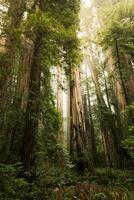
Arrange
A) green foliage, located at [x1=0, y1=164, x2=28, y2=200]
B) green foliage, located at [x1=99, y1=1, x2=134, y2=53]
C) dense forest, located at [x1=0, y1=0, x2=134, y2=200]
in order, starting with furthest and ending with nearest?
Result: green foliage, located at [x1=99, y1=1, x2=134, y2=53] < dense forest, located at [x1=0, y1=0, x2=134, y2=200] < green foliage, located at [x1=0, y1=164, x2=28, y2=200]

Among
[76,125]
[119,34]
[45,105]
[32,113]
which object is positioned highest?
[119,34]

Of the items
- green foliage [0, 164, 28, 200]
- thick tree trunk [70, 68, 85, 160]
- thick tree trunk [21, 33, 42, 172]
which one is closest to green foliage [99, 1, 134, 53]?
thick tree trunk [70, 68, 85, 160]

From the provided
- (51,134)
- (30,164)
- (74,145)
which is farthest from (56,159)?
(30,164)

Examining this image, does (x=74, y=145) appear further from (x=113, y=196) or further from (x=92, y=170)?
(x=113, y=196)

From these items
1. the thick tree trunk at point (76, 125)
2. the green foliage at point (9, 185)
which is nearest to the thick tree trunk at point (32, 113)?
the green foliage at point (9, 185)

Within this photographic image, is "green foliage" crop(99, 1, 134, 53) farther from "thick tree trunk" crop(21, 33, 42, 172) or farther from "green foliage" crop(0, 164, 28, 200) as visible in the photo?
"green foliage" crop(0, 164, 28, 200)

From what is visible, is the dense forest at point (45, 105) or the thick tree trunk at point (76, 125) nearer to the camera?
the dense forest at point (45, 105)

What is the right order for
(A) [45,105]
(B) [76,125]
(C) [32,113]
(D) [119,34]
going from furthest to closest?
(B) [76,125] → (D) [119,34] → (A) [45,105] → (C) [32,113]

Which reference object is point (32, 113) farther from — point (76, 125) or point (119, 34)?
point (119, 34)

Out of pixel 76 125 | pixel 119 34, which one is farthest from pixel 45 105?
pixel 119 34

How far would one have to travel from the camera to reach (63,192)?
19.9ft

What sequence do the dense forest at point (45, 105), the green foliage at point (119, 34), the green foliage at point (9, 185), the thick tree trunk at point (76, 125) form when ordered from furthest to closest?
the thick tree trunk at point (76, 125)
the green foliage at point (119, 34)
the dense forest at point (45, 105)
the green foliage at point (9, 185)

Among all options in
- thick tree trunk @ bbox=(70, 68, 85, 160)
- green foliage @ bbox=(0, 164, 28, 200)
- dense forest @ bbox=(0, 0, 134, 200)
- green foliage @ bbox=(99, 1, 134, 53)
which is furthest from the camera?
thick tree trunk @ bbox=(70, 68, 85, 160)

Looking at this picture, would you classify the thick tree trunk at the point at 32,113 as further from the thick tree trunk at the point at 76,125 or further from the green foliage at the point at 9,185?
the thick tree trunk at the point at 76,125
